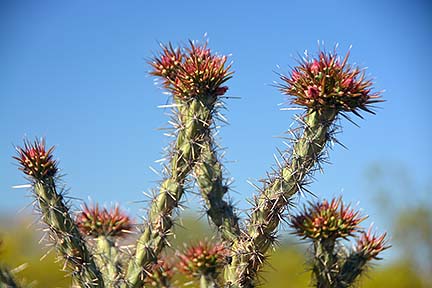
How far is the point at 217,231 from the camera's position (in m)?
3.75

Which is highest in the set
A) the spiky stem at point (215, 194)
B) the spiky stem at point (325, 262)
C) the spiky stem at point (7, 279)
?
the spiky stem at point (215, 194)

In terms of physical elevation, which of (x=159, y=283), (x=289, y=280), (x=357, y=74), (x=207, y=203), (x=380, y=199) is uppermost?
(x=380, y=199)

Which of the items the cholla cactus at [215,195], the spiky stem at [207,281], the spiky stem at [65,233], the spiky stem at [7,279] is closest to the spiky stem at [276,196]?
the cholla cactus at [215,195]

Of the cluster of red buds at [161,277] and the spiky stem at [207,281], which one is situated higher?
the cluster of red buds at [161,277]

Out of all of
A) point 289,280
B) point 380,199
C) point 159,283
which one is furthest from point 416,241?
point 159,283

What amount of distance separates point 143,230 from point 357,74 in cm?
145

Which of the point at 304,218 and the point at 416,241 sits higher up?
the point at 416,241

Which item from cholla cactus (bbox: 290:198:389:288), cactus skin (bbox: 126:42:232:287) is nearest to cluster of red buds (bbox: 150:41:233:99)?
cactus skin (bbox: 126:42:232:287)

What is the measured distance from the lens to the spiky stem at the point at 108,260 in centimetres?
359

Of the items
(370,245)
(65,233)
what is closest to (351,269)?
(370,245)

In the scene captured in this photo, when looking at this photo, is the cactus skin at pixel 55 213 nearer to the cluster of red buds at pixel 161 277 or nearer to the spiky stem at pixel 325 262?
the cluster of red buds at pixel 161 277

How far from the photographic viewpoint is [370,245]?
3.92 m

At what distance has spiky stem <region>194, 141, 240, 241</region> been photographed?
12.0ft

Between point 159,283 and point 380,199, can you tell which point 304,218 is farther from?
point 380,199
